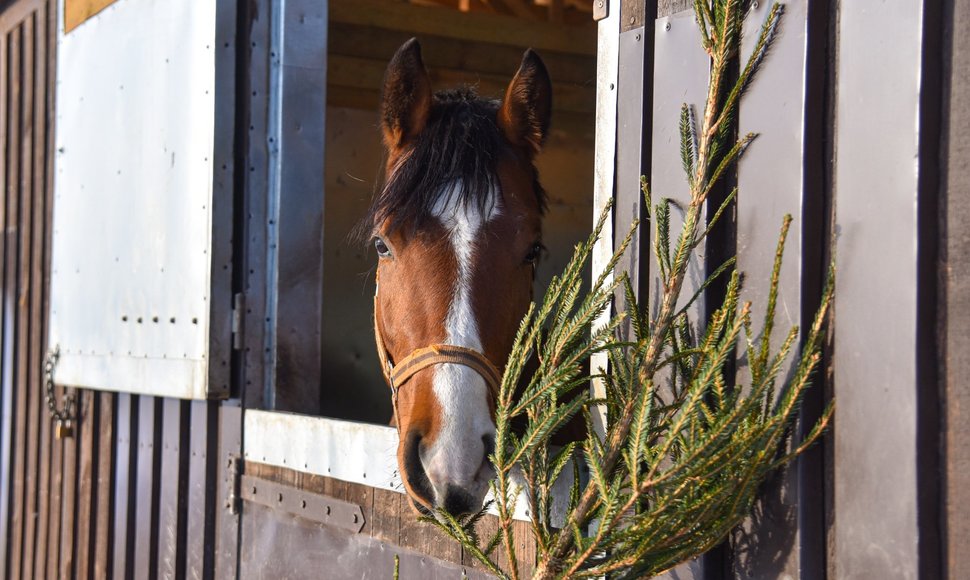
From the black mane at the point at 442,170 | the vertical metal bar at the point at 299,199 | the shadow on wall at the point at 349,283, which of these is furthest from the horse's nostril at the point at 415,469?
the shadow on wall at the point at 349,283

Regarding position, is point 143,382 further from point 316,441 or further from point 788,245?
point 788,245

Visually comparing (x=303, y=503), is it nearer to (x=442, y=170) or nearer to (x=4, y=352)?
(x=442, y=170)

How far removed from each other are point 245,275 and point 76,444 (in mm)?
1507

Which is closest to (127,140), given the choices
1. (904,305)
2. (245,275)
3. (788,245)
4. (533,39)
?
(245,275)

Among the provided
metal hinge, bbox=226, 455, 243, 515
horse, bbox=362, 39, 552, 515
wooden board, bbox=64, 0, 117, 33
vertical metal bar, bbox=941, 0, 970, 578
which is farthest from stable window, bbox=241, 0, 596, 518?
wooden board, bbox=64, 0, 117, 33

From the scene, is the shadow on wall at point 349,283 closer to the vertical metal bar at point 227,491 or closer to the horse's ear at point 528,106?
the vertical metal bar at point 227,491

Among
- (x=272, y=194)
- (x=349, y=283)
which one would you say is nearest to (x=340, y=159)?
(x=349, y=283)

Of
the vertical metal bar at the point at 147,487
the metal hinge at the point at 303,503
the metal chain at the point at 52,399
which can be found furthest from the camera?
the metal chain at the point at 52,399

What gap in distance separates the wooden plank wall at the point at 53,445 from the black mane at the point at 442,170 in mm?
1365

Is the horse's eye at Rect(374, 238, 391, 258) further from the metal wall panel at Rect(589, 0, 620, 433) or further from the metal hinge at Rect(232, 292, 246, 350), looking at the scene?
the metal hinge at Rect(232, 292, 246, 350)

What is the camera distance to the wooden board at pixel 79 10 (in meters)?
3.56

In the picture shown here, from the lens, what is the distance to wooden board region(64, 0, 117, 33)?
3557mm

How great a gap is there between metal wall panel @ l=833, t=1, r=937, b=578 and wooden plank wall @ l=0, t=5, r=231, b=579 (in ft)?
7.23

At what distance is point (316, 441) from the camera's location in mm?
2541
